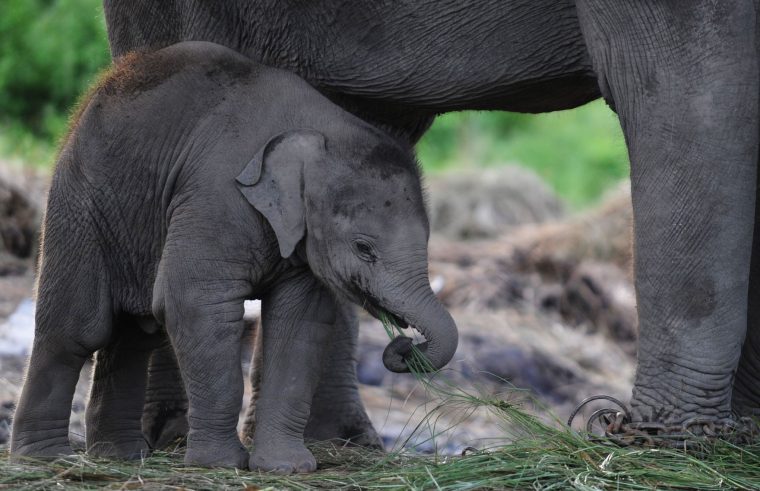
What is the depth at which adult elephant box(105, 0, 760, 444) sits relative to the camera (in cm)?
452

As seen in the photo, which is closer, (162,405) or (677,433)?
(677,433)

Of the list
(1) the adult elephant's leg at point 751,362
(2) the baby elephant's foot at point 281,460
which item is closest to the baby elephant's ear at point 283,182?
(2) the baby elephant's foot at point 281,460

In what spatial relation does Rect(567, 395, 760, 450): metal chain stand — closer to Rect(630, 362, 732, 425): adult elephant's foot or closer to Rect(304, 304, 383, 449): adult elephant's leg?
Rect(630, 362, 732, 425): adult elephant's foot

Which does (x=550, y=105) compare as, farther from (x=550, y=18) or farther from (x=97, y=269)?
(x=97, y=269)

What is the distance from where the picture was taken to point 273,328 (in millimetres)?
4781

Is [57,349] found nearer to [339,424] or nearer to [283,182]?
[283,182]

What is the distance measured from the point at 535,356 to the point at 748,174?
4.19m

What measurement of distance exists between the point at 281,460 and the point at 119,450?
2.46ft

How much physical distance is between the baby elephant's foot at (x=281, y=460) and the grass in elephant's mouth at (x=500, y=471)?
0.07 m

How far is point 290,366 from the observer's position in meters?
4.75

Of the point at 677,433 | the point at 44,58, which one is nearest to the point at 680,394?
the point at 677,433

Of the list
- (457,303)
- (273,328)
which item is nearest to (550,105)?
(273,328)

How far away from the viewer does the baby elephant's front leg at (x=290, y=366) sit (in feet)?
15.5

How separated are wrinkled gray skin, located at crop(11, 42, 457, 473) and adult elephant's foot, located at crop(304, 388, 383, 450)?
881mm
